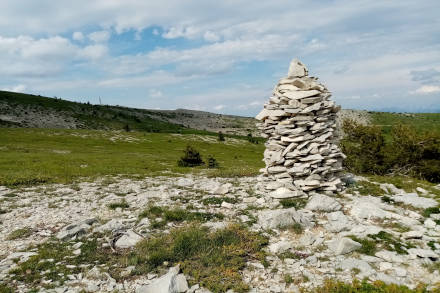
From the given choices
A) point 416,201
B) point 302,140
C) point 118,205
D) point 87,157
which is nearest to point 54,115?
point 87,157

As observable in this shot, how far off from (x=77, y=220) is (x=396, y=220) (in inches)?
526

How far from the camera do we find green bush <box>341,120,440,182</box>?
29.9 metres

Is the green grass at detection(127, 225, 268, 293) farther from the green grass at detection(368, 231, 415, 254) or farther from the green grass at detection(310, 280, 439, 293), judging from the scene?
the green grass at detection(368, 231, 415, 254)

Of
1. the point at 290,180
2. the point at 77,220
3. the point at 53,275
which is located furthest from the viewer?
the point at 290,180

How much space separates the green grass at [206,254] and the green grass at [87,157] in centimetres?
1392

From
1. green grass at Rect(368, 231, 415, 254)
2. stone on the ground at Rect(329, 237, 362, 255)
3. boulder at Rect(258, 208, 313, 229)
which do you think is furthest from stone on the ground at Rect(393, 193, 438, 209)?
stone on the ground at Rect(329, 237, 362, 255)

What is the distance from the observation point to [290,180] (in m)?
16.3

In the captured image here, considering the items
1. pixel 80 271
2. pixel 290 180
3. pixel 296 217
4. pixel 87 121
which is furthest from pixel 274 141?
pixel 87 121

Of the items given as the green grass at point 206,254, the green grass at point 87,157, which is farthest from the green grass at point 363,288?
the green grass at point 87,157

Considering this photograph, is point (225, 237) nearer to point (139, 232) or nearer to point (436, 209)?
point (139, 232)

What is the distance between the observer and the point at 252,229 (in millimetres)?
11586

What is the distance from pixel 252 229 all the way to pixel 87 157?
3878 centimetres

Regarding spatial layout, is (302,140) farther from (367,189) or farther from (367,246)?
(367,246)

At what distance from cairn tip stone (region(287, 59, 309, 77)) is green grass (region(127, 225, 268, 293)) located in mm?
10107
